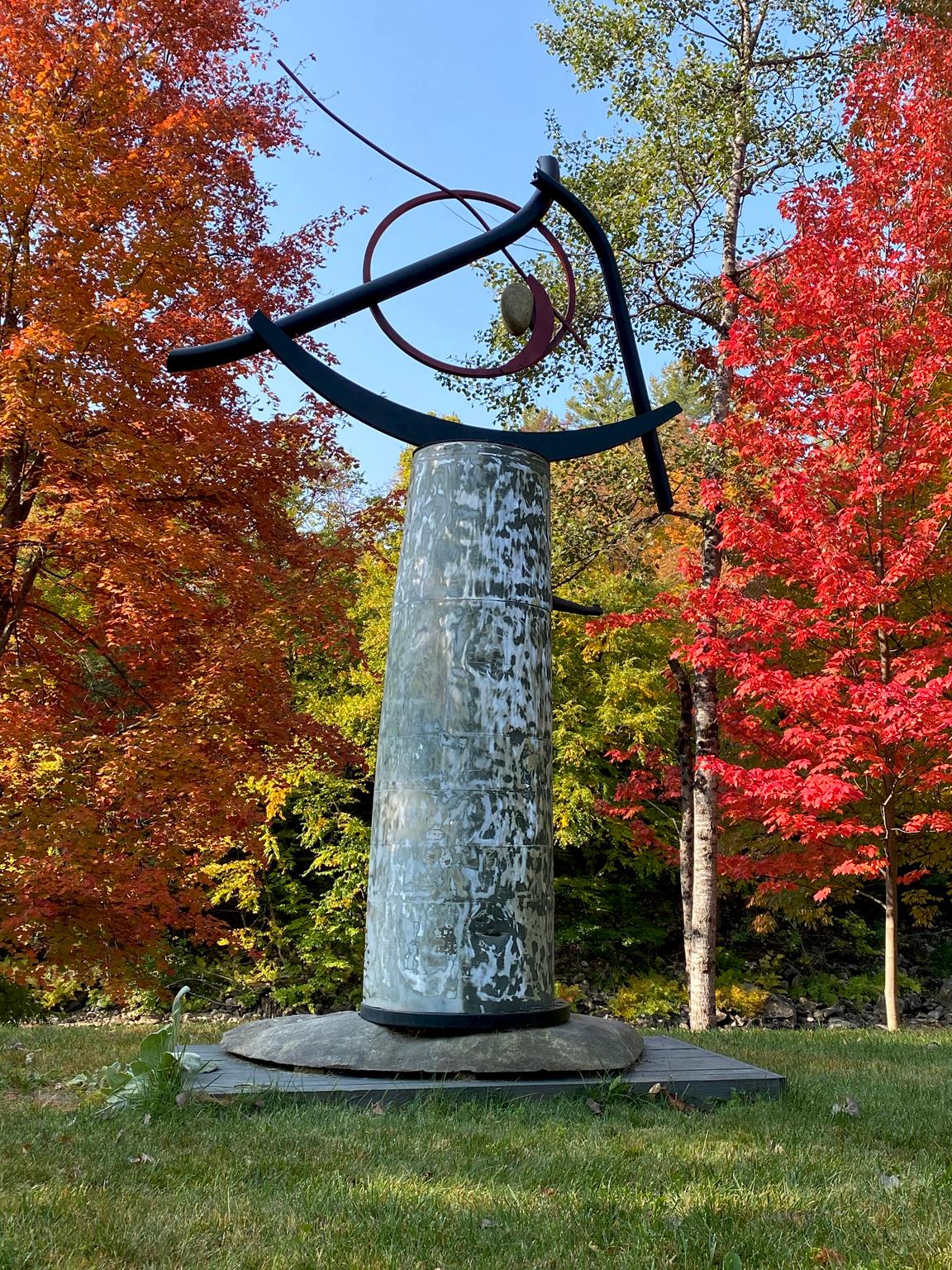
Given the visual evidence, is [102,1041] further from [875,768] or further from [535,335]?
[875,768]

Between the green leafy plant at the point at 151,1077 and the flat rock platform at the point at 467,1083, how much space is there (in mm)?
91

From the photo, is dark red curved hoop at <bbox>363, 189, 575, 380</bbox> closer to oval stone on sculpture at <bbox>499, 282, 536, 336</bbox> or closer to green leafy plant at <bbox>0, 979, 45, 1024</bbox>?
oval stone on sculpture at <bbox>499, 282, 536, 336</bbox>

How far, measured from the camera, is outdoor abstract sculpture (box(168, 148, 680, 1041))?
16.4 feet

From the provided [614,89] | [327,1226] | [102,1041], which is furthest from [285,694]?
[614,89]

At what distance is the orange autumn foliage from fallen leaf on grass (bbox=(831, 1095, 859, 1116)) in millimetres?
→ 5536

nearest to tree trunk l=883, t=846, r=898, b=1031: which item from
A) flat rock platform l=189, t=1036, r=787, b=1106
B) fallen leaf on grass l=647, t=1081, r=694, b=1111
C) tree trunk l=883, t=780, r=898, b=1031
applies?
tree trunk l=883, t=780, r=898, b=1031

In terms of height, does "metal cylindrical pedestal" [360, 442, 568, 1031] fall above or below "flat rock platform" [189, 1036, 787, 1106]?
above

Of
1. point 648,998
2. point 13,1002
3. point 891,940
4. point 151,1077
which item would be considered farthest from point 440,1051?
point 648,998

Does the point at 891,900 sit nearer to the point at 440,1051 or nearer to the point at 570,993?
the point at 570,993

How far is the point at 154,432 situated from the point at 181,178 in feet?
7.15

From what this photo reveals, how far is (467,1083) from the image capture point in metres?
4.41

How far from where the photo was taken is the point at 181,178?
28.5 feet

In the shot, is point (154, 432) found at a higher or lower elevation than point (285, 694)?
higher

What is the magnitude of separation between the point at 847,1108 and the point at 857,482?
7.01 metres
